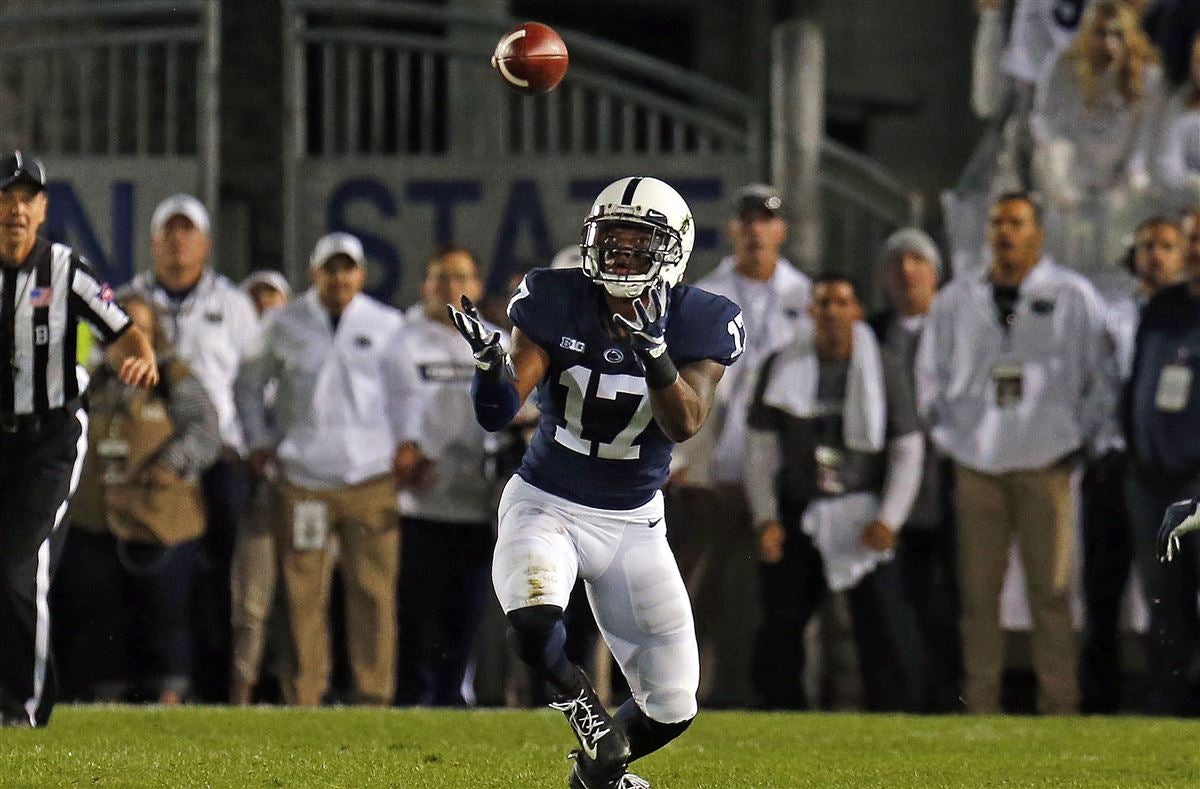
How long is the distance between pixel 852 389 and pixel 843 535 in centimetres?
59

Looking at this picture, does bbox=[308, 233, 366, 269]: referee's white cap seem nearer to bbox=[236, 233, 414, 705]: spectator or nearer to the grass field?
bbox=[236, 233, 414, 705]: spectator

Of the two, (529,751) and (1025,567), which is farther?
(1025,567)

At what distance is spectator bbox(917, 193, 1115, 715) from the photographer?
8703 millimetres

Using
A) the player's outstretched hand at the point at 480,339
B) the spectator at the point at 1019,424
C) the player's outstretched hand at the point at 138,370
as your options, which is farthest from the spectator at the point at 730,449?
the player's outstretched hand at the point at 480,339

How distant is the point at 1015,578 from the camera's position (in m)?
9.45

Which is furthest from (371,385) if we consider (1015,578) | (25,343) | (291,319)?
(1015,578)

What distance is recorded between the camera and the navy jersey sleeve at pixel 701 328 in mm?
5949

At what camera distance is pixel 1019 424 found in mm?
8773

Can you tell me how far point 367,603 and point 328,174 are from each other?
231cm

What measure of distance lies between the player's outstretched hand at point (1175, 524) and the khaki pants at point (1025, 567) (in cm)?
282

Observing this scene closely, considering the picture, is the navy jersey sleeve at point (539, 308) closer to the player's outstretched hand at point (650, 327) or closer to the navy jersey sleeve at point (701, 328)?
the navy jersey sleeve at point (701, 328)

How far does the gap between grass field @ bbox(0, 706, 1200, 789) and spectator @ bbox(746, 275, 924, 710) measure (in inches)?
21.2

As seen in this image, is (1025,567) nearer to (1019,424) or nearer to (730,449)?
(1019,424)

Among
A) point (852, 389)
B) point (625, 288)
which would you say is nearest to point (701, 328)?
point (625, 288)
